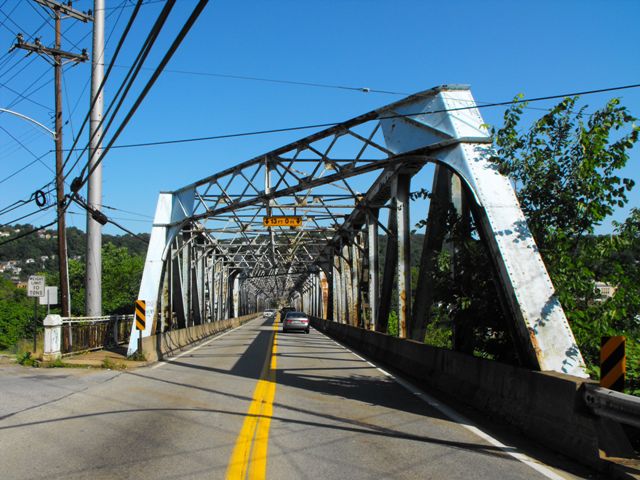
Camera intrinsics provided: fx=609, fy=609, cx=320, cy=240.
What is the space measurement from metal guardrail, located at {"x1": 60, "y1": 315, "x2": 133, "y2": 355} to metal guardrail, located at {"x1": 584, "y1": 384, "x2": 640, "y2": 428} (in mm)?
16461

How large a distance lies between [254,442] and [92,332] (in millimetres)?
15848

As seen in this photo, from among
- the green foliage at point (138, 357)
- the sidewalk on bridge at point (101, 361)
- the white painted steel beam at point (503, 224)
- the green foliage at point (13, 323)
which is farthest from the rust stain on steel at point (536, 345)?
the green foliage at point (13, 323)

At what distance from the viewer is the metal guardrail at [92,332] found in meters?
19.1

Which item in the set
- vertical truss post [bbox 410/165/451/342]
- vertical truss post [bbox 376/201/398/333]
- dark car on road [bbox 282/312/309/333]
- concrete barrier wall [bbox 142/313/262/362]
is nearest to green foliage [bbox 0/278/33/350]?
concrete barrier wall [bbox 142/313/262/362]

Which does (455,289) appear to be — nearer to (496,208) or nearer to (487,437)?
(496,208)

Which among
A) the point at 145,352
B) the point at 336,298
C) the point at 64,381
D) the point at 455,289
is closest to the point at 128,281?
the point at 336,298

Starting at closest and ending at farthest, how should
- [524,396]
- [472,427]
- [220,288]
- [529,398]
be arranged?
1. [529,398]
2. [524,396]
3. [472,427]
4. [220,288]

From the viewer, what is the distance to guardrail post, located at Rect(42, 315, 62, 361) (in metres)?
17.4

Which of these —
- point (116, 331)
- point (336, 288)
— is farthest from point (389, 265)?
point (336, 288)

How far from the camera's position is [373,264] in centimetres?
2209

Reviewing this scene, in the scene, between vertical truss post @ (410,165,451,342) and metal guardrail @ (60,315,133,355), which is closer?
vertical truss post @ (410,165,451,342)

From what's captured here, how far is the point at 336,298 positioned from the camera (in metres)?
41.6

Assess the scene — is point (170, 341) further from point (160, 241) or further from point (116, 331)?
point (160, 241)

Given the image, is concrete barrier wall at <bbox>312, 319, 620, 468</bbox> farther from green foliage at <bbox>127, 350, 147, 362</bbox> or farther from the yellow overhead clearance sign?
the yellow overhead clearance sign
